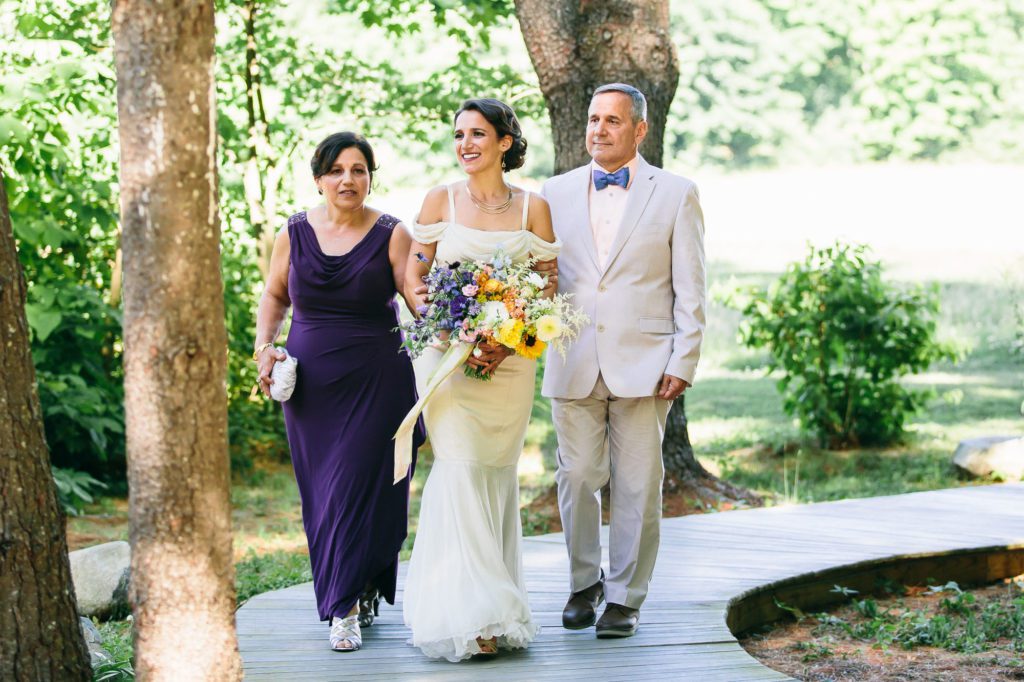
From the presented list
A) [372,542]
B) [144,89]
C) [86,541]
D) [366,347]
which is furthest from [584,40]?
[144,89]

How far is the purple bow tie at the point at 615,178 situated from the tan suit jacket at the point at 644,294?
3 cm

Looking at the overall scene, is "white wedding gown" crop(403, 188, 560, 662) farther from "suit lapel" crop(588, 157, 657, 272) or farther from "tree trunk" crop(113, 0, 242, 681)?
"tree trunk" crop(113, 0, 242, 681)

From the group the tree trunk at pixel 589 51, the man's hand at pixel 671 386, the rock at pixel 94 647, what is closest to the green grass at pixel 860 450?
the tree trunk at pixel 589 51

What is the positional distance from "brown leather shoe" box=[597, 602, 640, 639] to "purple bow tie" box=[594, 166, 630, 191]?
154 cm

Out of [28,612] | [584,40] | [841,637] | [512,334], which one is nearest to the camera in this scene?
[28,612]

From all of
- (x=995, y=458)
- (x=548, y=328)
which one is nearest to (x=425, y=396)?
(x=548, y=328)

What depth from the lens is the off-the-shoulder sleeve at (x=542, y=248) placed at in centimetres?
448

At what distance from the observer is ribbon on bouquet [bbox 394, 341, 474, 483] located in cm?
435

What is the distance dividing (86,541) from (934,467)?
6.19m

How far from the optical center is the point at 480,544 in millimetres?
4387

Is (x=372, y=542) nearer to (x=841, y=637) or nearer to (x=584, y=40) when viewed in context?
(x=841, y=637)

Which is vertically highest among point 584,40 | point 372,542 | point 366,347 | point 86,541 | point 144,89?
point 584,40

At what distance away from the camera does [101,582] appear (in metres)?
6.21

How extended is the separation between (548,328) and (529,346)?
114 mm
